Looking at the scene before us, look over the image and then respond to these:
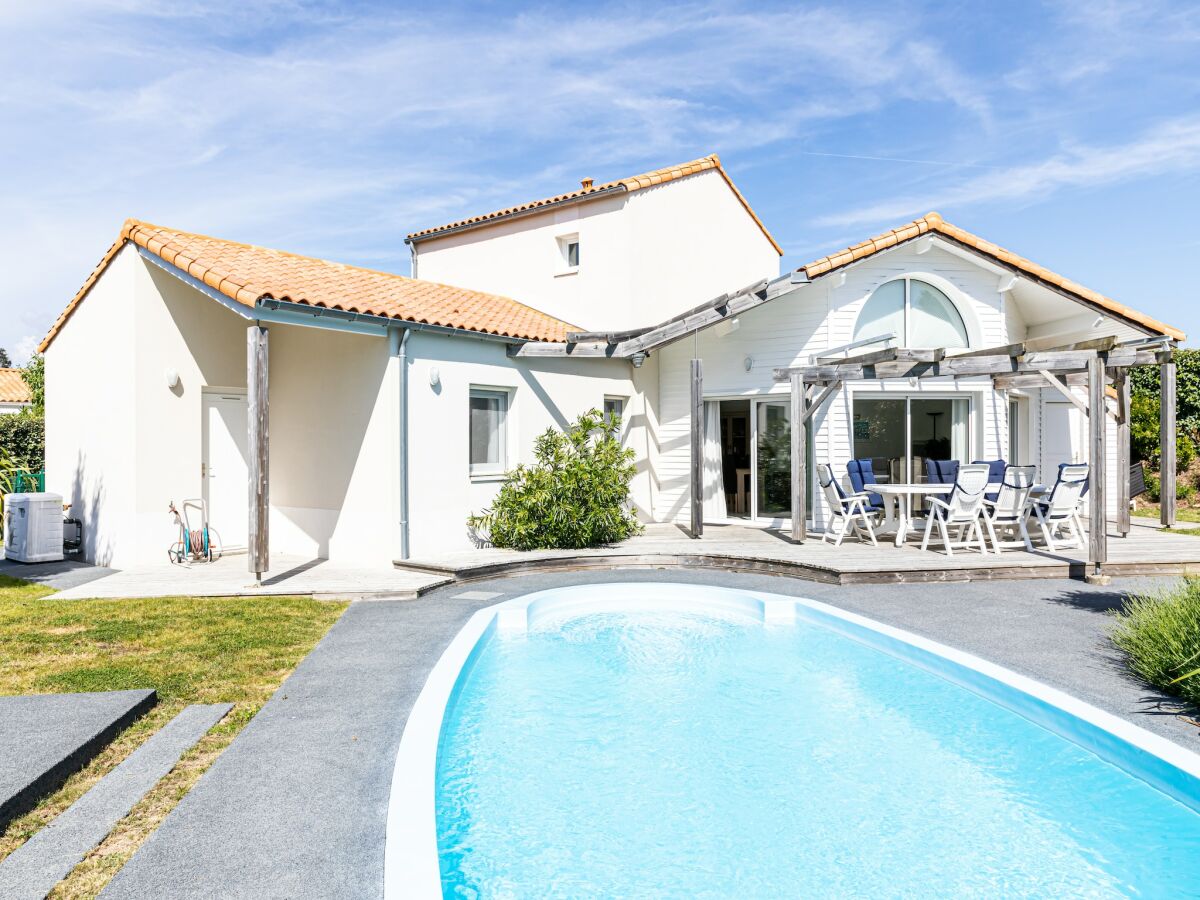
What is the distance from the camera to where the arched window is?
50.3ft

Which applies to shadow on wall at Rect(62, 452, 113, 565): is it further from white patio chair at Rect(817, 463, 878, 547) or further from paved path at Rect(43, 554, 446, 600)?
white patio chair at Rect(817, 463, 878, 547)

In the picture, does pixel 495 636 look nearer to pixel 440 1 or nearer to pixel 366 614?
pixel 366 614

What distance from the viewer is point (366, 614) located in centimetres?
891

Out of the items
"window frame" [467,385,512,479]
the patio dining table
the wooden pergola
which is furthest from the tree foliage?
the patio dining table

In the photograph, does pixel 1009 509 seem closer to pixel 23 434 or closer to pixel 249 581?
pixel 249 581

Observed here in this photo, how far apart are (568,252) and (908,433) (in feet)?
26.9

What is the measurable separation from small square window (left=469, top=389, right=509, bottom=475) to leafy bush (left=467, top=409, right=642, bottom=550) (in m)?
0.46

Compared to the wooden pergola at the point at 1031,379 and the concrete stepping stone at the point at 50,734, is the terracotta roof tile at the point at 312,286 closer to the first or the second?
the wooden pergola at the point at 1031,379

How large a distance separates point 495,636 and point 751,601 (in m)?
3.22

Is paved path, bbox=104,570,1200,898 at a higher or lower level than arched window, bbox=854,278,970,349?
lower

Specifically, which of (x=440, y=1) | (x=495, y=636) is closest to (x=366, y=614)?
(x=495, y=636)

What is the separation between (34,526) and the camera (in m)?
12.2

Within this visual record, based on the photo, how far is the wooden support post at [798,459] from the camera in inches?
516

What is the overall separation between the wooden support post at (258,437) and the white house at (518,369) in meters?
0.04
